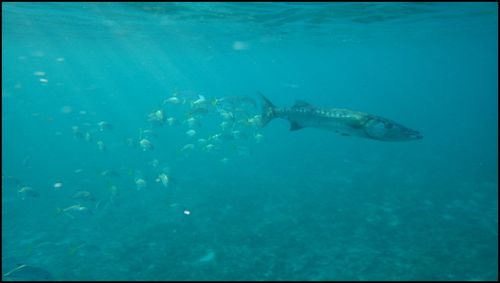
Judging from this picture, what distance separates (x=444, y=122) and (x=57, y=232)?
153 feet

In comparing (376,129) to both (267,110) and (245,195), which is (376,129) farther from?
(245,195)

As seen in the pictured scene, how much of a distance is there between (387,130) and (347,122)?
92 cm

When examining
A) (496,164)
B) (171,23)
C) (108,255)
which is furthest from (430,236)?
(171,23)

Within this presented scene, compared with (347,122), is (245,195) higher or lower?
lower

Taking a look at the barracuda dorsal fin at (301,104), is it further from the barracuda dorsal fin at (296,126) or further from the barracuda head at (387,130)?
the barracuda head at (387,130)

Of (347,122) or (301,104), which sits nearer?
(347,122)

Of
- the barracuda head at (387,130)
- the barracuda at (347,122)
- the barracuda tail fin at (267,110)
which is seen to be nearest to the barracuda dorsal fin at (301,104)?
the barracuda at (347,122)

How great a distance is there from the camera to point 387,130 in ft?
23.6

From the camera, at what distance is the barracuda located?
7.15 meters

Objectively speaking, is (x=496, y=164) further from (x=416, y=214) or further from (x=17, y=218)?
(x=17, y=218)

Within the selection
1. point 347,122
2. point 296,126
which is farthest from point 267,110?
point 347,122

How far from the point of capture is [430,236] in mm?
13281

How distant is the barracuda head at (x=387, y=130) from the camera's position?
7.02 meters

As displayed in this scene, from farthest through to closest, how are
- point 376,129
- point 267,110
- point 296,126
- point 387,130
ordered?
1. point 267,110
2. point 296,126
3. point 376,129
4. point 387,130
